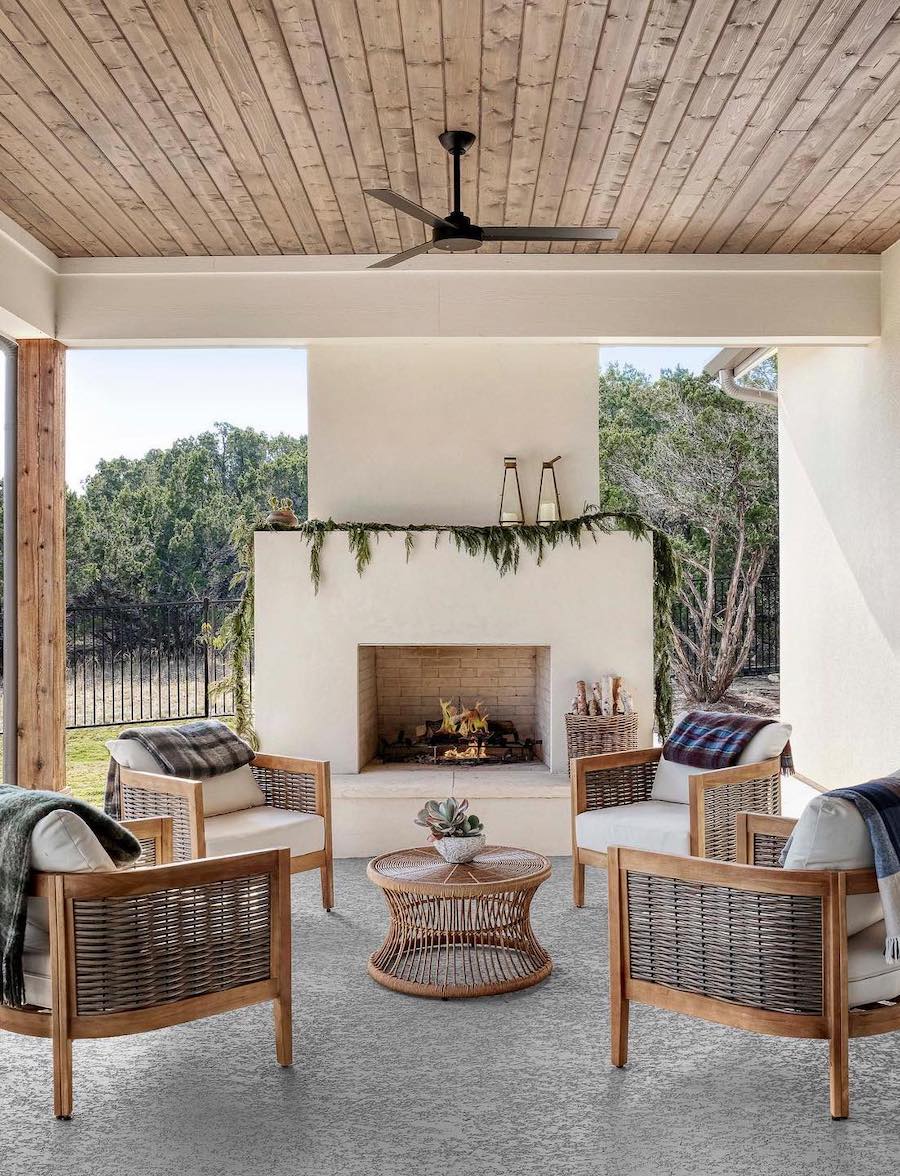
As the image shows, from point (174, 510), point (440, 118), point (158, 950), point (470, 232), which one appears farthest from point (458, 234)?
point (174, 510)

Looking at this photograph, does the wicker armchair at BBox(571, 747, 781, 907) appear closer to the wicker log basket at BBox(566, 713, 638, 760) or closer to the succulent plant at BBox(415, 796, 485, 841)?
the wicker log basket at BBox(566, 713, 638, 760)

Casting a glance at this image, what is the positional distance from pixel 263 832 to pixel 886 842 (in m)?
2.60

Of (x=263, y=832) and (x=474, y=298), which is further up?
(x=474, y=298)

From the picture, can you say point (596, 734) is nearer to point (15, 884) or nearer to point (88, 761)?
point (15, 884)

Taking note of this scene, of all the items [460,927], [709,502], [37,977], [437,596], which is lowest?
[460,927]

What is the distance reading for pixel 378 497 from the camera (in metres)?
6.29

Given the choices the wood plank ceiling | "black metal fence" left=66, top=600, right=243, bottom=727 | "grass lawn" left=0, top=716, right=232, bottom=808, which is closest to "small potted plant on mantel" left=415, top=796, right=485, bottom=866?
the wood plank ceiling

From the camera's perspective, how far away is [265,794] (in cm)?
502

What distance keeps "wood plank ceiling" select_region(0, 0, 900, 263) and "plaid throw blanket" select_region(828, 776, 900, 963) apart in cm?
247

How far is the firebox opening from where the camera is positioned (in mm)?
6398

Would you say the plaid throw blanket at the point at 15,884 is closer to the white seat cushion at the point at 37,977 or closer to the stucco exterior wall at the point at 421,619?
the white seat cushion at the point at 37,977

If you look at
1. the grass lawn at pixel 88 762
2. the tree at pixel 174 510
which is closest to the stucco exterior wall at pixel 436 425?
the grass lawn at pixel 88 762

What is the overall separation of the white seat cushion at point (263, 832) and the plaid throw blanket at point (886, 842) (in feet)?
7.69

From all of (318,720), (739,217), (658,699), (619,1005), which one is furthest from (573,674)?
(619,1005)
